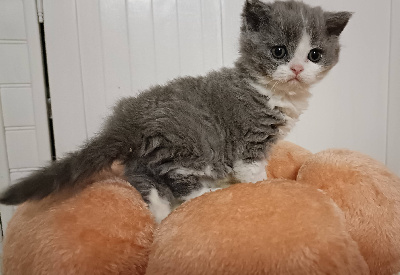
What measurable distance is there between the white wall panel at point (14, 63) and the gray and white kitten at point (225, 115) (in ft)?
1.97

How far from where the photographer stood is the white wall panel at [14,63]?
48.6 inches

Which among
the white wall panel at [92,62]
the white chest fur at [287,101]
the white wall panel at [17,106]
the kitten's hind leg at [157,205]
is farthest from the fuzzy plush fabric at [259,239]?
the white wall panel at [17,106]

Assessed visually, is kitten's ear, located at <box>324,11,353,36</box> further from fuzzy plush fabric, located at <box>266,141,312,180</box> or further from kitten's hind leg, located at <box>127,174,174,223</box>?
kitten's hind leg, located at <box>127,174,174,223</box>

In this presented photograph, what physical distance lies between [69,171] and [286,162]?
0.70 metres

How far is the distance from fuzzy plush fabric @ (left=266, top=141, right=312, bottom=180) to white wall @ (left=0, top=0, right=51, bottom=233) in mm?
922

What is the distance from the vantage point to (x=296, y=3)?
0.92 meters

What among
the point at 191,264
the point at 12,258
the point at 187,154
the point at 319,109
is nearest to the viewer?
the point at 191,264

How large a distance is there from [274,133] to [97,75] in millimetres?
805

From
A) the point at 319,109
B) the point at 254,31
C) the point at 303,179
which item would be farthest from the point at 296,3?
the point at 319,109

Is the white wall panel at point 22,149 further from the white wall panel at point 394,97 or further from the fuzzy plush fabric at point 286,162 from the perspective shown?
the white wall panel at point 394,97

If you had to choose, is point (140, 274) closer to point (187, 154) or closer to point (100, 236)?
point (100, 236)

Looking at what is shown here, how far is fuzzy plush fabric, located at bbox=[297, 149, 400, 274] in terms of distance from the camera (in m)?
0.69

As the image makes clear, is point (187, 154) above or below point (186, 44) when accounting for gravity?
below

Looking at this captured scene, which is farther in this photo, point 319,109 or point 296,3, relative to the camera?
point 319,109
